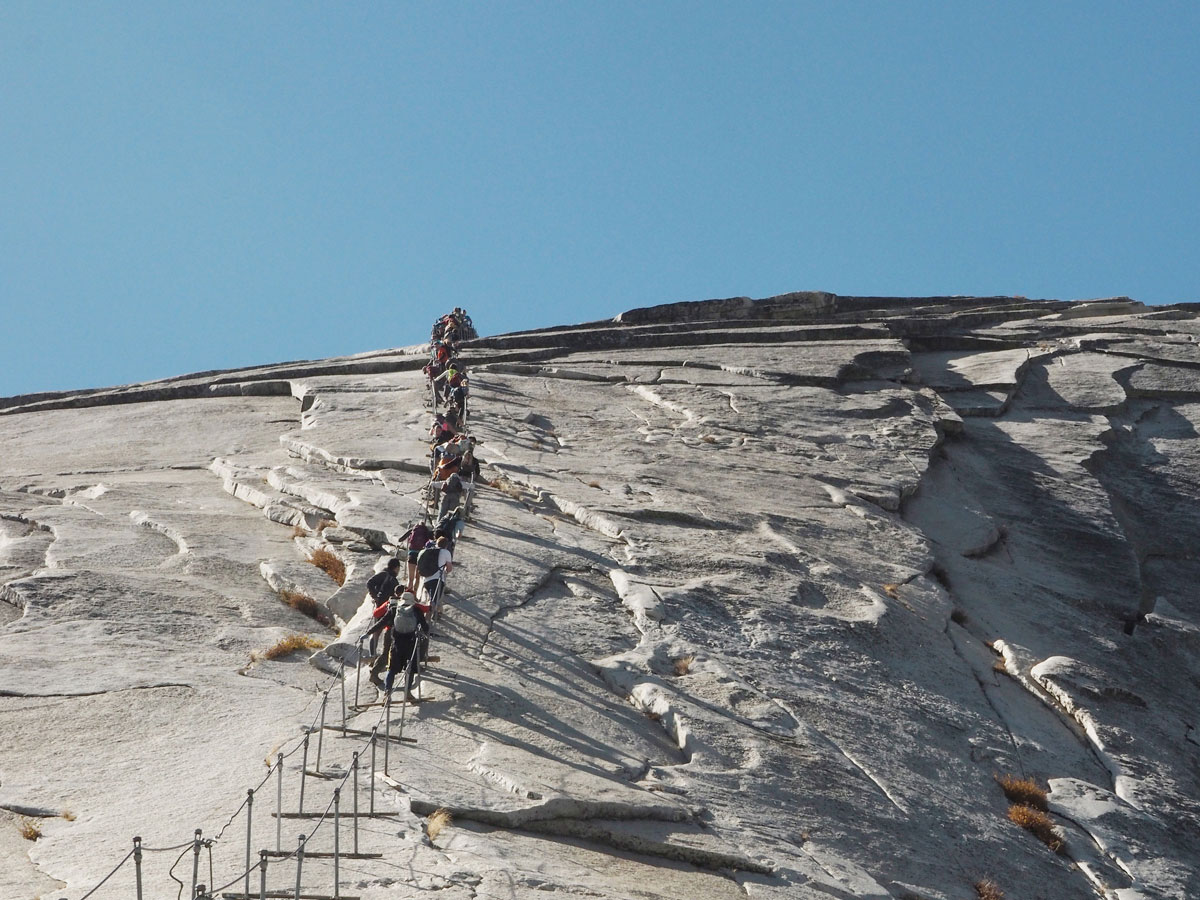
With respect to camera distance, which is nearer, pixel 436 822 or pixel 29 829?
pixel 436 822

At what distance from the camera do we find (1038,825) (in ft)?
51.8

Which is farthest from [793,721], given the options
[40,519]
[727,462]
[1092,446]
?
[1092,446]

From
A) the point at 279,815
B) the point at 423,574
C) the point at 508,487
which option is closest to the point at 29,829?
the point at 279,815

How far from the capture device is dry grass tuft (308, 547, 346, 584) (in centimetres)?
1925

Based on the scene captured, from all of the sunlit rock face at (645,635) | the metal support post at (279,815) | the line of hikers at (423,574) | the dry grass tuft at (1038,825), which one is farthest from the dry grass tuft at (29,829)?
the dry grass tuft at (1038,825)

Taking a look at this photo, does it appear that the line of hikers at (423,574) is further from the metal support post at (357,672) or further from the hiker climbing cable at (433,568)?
the metal support post at (357,672)

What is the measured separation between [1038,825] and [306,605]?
1023 centimetres

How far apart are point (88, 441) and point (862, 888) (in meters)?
23.3

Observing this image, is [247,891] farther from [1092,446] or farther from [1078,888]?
[1092,446]

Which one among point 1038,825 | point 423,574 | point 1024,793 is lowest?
point 1038,825

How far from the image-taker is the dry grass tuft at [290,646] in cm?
1609

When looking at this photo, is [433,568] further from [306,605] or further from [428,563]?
[306,605]

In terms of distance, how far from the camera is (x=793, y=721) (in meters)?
15.8

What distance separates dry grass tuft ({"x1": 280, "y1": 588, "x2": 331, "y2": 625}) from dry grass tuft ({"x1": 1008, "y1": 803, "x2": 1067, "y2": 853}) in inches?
375
